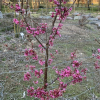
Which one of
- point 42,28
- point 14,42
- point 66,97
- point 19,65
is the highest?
point 42,28

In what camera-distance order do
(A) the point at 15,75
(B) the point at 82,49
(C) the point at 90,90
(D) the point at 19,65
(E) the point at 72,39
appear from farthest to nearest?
(E) the point at 72,39 → (B) the point at 82,49 → (D) the point at 19,65 → (A) the point at 15,75 → (C) the point at 90,90

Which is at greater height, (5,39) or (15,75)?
(5,39)

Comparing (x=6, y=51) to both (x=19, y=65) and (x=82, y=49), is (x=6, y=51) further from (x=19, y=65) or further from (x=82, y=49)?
(x=82, y=49)

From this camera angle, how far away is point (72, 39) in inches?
162

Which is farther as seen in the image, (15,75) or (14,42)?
(14,42)

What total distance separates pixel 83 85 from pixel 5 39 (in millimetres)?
2458

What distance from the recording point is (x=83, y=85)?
2.08m

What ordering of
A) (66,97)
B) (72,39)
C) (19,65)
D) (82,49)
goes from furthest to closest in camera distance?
(72,39), (82,49), (19,65), (66,97)

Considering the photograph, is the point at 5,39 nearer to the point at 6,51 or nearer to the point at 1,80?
the point at 6,51

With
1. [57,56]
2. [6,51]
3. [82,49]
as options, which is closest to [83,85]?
[57,56]

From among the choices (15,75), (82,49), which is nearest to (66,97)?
(15,75)

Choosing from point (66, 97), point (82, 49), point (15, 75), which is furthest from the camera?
point (82, 49)

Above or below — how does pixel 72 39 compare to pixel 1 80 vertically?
above

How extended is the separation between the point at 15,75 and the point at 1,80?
24 centimetres
